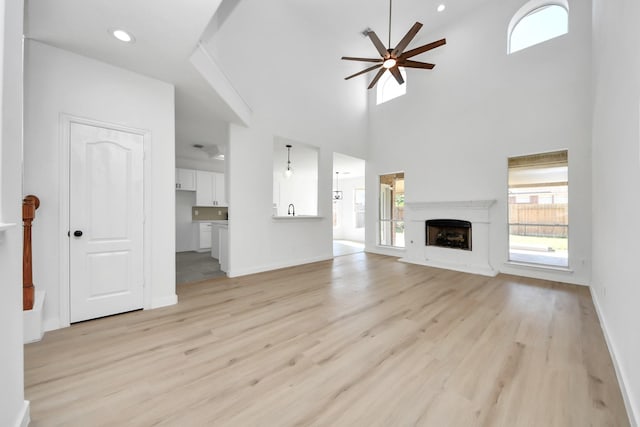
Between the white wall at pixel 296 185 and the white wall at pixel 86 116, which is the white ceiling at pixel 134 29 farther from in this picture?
the white wall at pixel 296 185

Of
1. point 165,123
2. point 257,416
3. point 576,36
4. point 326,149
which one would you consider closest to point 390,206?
point 326,149

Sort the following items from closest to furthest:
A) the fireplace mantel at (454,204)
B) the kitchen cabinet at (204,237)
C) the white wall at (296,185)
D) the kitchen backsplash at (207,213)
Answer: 1. the fireplace mantel at (454,204)
2. the kitchen cabinet at (204,237)
3. the kitchen backsplash at (207,213)
4. the white wall at (296,185)

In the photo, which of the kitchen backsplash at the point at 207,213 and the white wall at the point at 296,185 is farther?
the white wall at the point at 296,185

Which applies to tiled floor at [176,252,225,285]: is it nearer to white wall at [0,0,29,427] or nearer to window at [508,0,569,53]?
white wall at [0,0,29,427]

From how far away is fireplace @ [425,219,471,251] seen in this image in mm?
4813

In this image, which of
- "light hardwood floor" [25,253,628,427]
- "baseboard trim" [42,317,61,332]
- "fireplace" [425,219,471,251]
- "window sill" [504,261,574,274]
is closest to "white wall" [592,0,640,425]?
"light hardwood floor" [25,253,628,427]

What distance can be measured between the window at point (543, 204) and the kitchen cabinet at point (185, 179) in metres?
7.77

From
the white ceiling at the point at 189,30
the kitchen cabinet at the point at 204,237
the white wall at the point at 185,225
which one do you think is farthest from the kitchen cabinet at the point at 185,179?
Answer: the white ceiling at the point at 189,30

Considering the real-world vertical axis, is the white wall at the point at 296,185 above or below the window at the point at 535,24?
below

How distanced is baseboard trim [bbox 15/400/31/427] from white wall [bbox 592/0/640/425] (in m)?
2.98

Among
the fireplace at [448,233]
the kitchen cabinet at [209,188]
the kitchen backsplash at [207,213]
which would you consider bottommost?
the fireplace at [448,233]

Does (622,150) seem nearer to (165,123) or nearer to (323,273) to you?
(323,273)

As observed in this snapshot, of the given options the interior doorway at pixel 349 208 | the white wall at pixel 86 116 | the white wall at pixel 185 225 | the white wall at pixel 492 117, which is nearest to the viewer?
the white wall at pixel 86 116

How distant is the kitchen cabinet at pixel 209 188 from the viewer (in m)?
7.15
